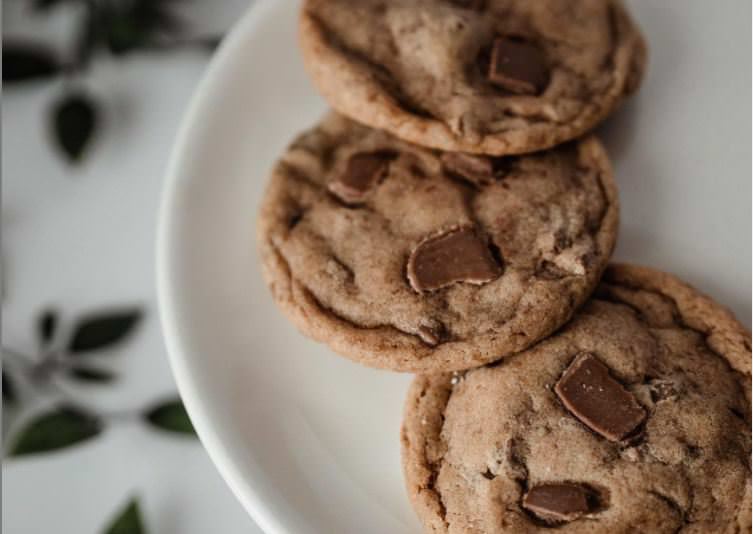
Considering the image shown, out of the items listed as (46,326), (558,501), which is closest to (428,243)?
(558,501)

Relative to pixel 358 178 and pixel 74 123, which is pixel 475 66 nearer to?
pixel 358 178

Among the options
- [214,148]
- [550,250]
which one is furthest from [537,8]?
[214,148]

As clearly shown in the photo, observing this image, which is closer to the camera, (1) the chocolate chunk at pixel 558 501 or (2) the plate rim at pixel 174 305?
(1) the chocolate chunk at pixel 558 501

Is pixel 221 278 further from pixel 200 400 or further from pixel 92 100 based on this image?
pixel 92 100

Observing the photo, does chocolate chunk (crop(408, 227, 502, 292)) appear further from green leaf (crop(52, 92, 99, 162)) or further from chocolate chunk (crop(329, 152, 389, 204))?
green leaf (crop(52, 92, 99, 162))

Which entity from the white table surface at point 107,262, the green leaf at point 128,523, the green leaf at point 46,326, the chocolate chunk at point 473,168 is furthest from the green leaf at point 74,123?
the chocolate chunk at point 473,168

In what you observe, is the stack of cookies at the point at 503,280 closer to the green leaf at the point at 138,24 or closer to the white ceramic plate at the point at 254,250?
the white ceramic plate at the point at 254,250
